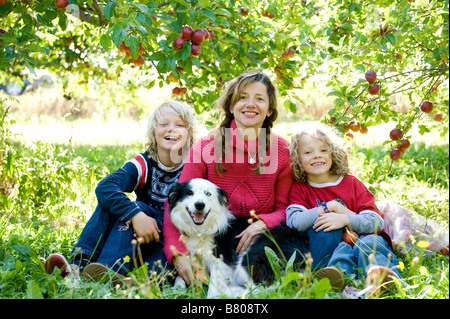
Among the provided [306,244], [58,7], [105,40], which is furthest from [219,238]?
Result: [58,7]

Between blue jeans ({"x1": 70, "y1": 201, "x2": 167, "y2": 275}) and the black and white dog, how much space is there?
0.23 m

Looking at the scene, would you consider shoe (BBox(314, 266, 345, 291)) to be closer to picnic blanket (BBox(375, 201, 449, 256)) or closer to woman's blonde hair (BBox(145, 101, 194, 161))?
picnic blanket (BBox(375, 201, 449, 256))

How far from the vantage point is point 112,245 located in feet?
8.55

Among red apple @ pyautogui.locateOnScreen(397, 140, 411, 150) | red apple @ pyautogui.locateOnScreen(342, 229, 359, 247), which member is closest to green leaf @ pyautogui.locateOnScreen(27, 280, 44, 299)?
red apple @ pyautogui.locateOnScreen(342, 229, 359, 247)

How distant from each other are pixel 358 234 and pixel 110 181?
5.23ft

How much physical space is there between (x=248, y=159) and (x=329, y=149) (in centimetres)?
55

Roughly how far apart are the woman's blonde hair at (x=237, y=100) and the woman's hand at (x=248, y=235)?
0.44 metres

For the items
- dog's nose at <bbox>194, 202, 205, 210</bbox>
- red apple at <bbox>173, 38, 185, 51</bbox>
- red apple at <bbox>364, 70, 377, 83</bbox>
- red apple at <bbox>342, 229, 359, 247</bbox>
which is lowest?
red apple at <bbox>342, 229, 359, 247</bbox>

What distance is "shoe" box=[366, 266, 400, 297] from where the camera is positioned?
205 centimetres

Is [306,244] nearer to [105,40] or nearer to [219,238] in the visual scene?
[219,238]

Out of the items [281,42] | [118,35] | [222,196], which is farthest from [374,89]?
[118,35]

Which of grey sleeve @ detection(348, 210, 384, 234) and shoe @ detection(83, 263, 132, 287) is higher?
grey sleeve @ detection(348, 210, 384, 234)

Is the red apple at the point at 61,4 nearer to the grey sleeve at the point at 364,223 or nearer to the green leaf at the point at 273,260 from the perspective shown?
the green leaf at the point at 273,260
